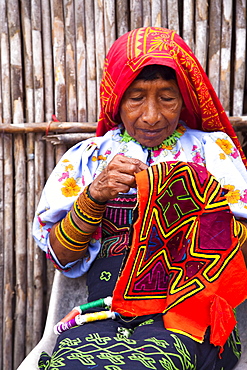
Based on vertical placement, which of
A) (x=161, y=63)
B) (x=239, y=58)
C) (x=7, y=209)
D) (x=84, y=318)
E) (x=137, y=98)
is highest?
(x=239, y=58)

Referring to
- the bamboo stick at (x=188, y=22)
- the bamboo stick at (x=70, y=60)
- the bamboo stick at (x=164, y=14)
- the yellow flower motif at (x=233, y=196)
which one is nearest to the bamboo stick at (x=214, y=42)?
the bamboo stick at (x=188, y=22)

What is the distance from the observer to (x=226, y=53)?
8.28 ft

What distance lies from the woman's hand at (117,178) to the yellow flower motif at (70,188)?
258 millimetres

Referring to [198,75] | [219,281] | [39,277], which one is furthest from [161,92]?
[39,277]

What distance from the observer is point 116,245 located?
1.86 meters

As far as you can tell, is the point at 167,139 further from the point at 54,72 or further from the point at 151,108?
the point at 54,72

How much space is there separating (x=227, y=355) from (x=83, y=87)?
1.71 metres

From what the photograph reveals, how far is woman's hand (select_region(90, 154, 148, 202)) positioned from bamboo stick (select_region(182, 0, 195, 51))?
1.20m

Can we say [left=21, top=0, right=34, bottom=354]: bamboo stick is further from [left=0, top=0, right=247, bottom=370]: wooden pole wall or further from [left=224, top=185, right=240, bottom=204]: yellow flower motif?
[left=224, top=185, right=240, bottom=204]: yellow flower motif

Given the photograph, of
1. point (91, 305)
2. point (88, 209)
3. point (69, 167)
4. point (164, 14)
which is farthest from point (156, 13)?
point (91, 305)

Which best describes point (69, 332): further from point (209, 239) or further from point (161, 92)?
point (161, 92)

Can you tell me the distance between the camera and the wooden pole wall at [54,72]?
2510 millimetres

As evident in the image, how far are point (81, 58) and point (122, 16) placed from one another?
1.12 ft

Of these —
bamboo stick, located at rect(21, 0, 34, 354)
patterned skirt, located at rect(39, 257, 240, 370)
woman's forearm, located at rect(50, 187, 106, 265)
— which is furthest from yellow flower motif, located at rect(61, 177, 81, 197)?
bamboo stick, located at rect(21, 0, 34, 354)
